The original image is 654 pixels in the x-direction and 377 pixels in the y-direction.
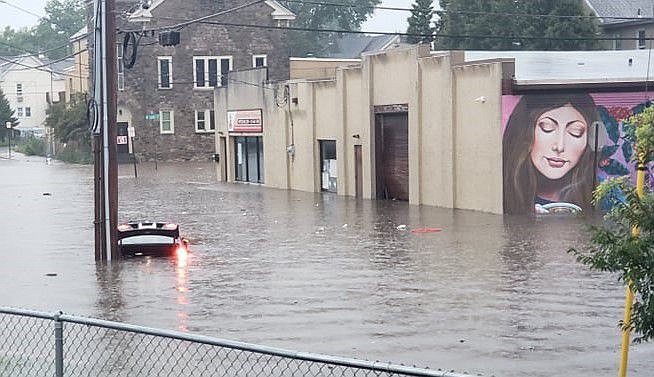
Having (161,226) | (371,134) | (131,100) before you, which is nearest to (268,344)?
(161,226)

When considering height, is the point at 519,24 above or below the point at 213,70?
above

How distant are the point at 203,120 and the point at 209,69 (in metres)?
3.68

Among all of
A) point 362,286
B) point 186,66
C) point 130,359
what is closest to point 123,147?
point 186,66

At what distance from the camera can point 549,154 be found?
33875 millimetres

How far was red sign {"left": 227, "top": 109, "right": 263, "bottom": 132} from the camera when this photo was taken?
2130 inches

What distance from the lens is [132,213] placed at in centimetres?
3756

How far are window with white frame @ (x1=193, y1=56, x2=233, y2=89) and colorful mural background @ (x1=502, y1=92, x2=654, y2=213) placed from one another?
4881 centimetres

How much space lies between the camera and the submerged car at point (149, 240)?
25203 mm

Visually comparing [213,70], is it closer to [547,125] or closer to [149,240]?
[547,125]

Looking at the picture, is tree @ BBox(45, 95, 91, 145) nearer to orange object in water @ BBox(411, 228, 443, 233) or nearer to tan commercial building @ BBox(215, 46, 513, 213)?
tan commercial building @ BBox(215, 46, 513, 213)

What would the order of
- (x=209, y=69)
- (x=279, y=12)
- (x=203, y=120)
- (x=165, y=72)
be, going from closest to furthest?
(x=279, y=12)
(x=165, y=72)
(x=209, y=69)
(x=203, y=120)

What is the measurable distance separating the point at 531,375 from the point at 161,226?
15.1 meters

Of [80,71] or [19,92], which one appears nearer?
[80,71]

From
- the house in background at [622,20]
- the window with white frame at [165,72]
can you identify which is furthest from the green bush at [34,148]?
the house in background at [622,20]
